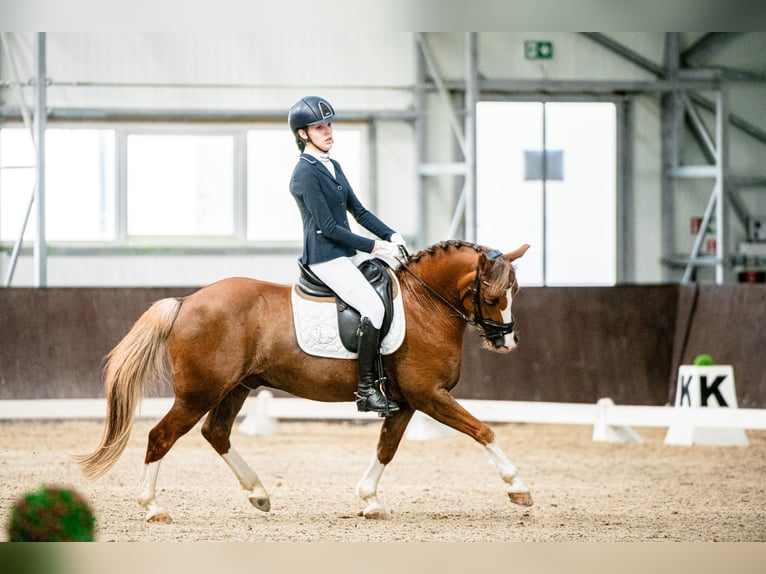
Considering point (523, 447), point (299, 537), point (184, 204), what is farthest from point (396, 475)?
point (184, 204)

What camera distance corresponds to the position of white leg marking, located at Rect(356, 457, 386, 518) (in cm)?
634

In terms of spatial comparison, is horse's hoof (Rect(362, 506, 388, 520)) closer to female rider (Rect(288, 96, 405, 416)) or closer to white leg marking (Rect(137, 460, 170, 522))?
female rider (Rect(288, 96, 405, 416))

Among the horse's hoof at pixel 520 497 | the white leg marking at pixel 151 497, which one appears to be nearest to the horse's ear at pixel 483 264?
the horse's hoof at pixel 520 497

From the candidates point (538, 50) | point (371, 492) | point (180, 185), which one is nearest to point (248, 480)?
point (371, 492)

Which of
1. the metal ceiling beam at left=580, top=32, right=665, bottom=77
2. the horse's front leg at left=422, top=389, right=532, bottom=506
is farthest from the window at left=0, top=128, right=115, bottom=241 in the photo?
the horse's front leg at left=422, top=389, right=532, bottom=506

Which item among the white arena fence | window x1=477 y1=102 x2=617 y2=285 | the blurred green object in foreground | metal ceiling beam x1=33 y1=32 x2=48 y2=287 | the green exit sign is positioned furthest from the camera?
the green exit sign

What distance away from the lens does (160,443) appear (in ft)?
19.9

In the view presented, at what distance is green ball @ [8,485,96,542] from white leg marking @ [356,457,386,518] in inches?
70.4

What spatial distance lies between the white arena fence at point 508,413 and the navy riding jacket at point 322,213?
9.77ft

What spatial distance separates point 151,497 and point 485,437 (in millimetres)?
1652

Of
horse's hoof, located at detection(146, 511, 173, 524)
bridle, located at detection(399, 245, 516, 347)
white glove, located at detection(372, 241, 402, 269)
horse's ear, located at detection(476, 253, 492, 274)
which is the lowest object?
horse's hoof, located at detection(146, 511, 173, 524)

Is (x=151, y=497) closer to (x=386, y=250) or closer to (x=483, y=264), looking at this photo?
(x=386, y=250)

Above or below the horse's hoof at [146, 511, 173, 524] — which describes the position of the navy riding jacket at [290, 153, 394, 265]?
above

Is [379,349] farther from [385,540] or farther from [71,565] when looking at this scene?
[71,565]
